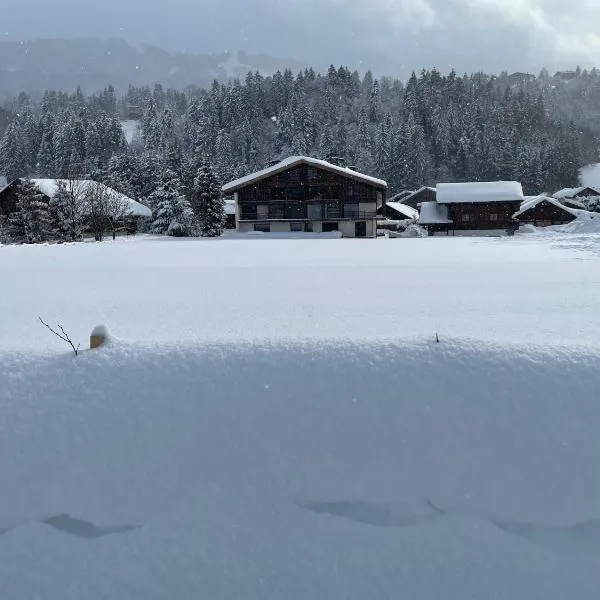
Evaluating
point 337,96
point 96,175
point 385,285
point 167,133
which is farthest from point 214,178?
point 337,96

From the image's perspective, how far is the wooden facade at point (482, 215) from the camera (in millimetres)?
61219

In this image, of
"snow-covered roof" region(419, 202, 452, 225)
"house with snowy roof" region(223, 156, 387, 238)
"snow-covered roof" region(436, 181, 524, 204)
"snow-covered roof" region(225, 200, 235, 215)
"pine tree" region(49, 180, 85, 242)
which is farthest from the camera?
"snow-covered roof" region(225, 200, 235, 215)

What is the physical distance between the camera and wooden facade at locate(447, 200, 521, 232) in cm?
6122

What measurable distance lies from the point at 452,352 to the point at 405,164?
105m

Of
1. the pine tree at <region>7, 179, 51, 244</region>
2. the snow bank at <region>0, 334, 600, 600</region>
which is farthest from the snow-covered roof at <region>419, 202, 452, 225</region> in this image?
the snow bank at <region>0, 334, 600, 600</region>

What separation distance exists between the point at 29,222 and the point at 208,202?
1704cm

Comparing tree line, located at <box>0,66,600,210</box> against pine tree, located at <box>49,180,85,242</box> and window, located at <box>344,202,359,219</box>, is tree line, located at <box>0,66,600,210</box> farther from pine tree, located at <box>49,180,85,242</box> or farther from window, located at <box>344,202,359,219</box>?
pine tree, located at <box>49,180,85,242</box>

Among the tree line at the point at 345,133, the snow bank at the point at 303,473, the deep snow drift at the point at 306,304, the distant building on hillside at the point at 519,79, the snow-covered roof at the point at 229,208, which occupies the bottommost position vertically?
the snow bank at the point at 303,473

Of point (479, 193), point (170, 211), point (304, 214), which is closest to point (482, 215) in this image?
point (479, 193)

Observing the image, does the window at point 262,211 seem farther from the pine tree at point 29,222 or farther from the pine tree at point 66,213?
the pine tree at point 29,222

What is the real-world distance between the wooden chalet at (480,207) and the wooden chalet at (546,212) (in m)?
1.28

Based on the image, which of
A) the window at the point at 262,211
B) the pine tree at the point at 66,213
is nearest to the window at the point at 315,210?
the window at the point at 262,211

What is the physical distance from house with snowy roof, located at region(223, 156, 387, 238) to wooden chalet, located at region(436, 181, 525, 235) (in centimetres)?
1295

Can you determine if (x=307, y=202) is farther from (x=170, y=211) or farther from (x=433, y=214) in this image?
(x=433, y=214)
